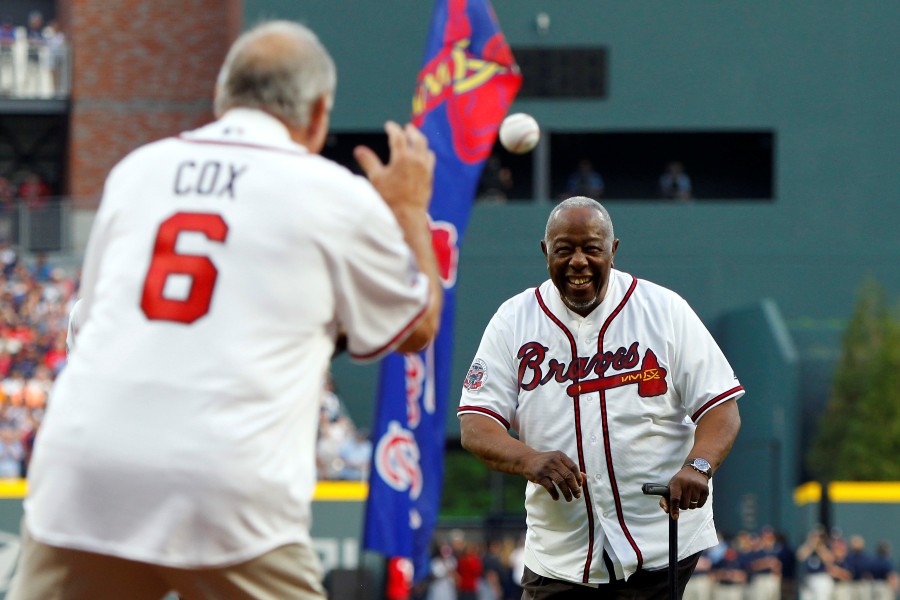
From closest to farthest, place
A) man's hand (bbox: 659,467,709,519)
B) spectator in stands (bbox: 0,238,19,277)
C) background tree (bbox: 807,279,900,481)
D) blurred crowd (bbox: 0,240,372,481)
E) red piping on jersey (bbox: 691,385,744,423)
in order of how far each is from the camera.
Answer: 1. man's hand (bbox: 659,467,709,519)
2. red piping on jersey (bbox: 691,385,744,423)
3. blurred crowd (bbox: 0,240,372,481)
4. background tree (bbox: 807,279,900,481)
5. spectator in stands (bbox: 0,238,19,277)

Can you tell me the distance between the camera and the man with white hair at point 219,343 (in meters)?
3.81

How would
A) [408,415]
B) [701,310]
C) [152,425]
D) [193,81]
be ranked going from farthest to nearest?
[193,81] → [701,310] → [408,415] → [152,425]

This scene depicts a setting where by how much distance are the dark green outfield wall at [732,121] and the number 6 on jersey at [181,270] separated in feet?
98.1

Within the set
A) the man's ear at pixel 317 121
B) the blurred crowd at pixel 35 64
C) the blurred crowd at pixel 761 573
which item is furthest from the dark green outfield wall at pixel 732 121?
the man's ear at pixel 317 121

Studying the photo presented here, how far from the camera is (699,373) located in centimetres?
631

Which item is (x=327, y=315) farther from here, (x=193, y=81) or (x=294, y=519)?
(x=193, y=81)

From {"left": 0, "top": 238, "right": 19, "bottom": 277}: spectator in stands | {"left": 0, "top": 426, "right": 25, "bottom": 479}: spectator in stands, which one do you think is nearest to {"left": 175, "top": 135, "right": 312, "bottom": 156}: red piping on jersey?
{"left": 0, "top": 426, "right": 25, "bottom": 479}: spectator in stands

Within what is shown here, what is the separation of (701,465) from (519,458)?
0.66 metres

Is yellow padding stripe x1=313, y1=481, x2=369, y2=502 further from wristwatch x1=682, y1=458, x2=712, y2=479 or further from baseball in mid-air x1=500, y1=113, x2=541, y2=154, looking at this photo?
wristwatch x1=682, y1=458, x2=712, y2=479

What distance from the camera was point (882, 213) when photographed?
34.5 meters

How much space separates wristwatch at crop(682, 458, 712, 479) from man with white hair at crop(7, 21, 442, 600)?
2.14 m

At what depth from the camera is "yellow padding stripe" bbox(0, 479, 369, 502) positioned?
18438 millimetres

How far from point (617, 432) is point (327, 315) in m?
A: 2.51

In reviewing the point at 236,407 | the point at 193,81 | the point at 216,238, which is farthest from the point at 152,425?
the point at 193,81
